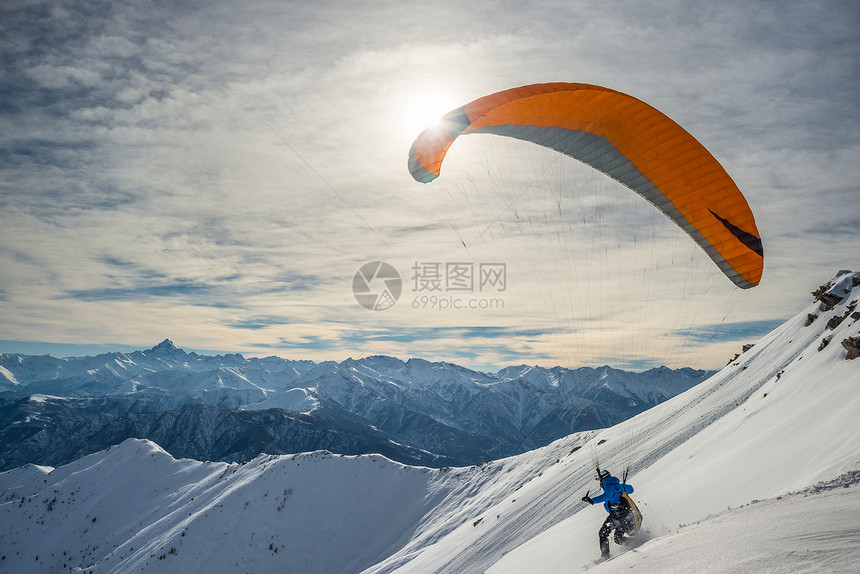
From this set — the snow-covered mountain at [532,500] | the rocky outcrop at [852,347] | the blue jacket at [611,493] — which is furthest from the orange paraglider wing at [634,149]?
the blue jacket at [611,493]

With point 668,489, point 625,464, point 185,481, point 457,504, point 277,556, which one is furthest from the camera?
point 185,481

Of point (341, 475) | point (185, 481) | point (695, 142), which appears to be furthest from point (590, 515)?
point (185, 481)

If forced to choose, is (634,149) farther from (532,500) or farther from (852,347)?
(532,500)

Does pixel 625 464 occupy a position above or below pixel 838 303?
below

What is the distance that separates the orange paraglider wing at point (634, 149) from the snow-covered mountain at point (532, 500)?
4834mm

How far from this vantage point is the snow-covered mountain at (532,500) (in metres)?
6.43

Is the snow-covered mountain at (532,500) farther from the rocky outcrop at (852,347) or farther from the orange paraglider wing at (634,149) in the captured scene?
the orange paraglider wing at (634,149)

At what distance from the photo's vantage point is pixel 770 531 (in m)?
5.55

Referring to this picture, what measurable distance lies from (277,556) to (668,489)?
96.8ft

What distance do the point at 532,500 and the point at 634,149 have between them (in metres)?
19.0

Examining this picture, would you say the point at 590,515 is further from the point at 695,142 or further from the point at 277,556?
the point at 277,556

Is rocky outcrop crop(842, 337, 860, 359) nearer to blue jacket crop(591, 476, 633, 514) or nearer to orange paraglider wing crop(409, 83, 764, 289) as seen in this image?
orange paraglider wing crop(409, 83, 764, 289)

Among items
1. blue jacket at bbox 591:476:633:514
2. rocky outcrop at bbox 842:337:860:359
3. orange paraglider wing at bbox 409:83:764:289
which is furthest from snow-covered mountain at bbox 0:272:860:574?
orange paraglider wing at bbox 409:83:764:289

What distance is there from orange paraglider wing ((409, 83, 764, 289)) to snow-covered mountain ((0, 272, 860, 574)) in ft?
15.9
